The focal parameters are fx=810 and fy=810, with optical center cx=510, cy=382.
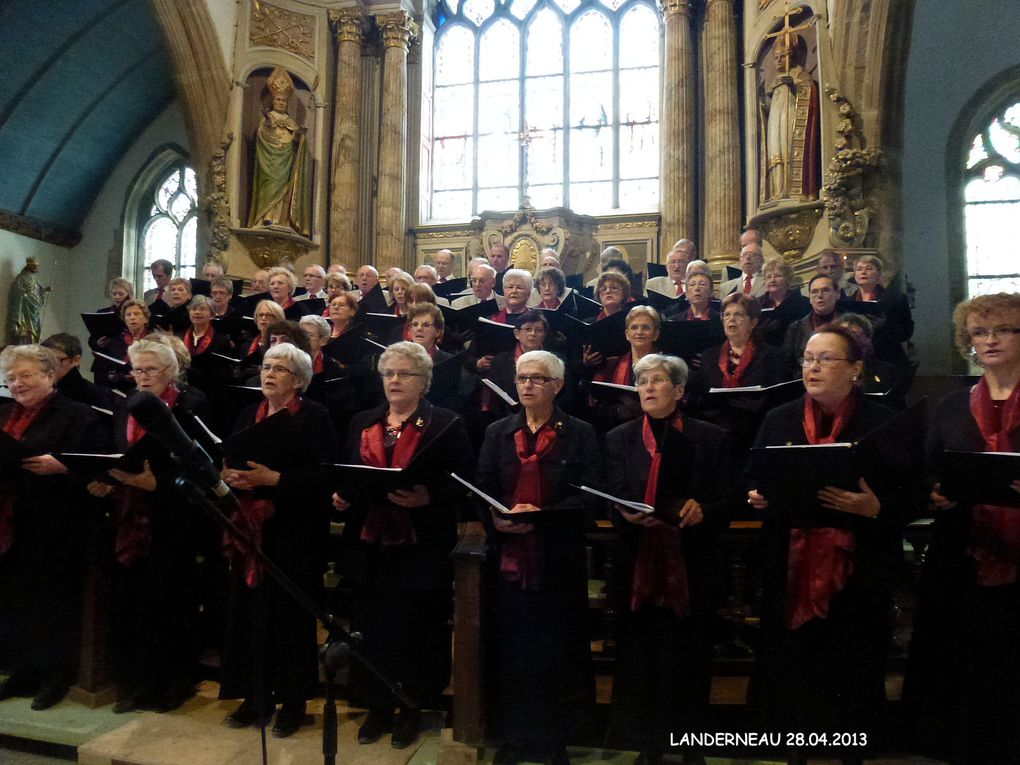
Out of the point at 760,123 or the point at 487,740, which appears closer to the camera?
the point at 487,740

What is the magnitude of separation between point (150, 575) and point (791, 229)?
6.89 meters

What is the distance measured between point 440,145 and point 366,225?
202 centimetres

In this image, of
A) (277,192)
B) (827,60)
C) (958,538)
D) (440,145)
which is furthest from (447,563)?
(440,145)

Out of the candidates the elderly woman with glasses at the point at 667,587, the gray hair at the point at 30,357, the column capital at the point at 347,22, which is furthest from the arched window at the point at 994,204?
the gray hair at the point at 30,357

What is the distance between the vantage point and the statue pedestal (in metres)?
9.84

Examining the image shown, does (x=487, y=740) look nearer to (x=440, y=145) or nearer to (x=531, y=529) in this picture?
(x=531, y=529)

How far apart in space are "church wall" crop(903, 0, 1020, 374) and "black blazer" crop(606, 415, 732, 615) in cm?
771

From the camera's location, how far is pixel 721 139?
928 cm

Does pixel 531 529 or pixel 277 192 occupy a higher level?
pixel 277 192

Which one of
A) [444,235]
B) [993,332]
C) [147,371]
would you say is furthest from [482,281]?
[444,235]

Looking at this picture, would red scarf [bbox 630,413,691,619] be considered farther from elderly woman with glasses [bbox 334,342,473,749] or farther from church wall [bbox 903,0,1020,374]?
church wall [bbox 903,0,1020,374]

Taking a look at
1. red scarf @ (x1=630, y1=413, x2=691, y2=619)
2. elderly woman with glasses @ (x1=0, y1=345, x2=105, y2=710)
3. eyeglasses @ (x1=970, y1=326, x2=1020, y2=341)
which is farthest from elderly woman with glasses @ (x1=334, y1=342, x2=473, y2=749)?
eyeglasses @ (x1=970, y1=326, x2=1020, y2=341)

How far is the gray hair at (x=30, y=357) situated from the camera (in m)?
3.49

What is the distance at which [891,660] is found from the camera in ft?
10.9
